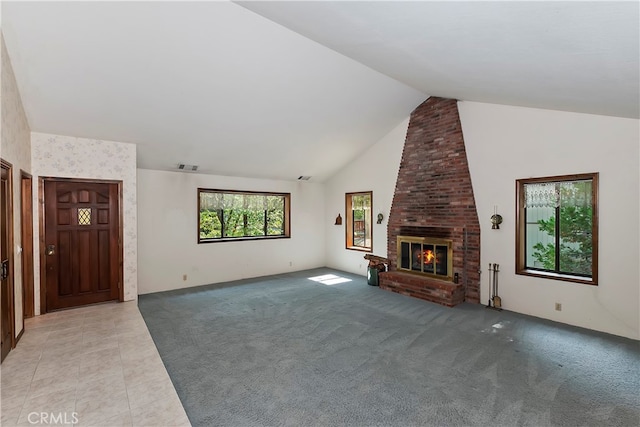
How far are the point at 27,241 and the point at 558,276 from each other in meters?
7.38

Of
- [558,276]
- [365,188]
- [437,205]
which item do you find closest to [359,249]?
[365,188]

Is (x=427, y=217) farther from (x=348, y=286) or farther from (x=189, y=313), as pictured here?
(x=189, y=313)

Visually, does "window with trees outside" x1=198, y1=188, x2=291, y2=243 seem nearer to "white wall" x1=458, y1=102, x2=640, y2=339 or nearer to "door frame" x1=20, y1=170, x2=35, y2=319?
"door frame" x1=20, y1=170, x2=35, y2=319

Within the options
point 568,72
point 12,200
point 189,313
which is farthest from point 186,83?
point 568,72

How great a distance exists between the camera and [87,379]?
2.78 meters

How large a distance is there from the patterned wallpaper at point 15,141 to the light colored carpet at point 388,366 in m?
1.52

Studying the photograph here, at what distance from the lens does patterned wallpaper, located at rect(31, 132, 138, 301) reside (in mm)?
4461

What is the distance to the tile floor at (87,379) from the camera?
7.51 feet

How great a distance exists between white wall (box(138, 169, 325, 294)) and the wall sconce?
4.48 meters

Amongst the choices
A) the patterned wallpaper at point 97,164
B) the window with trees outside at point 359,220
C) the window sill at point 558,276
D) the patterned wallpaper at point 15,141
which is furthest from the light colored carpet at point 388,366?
the window with trees outside at point 359,220

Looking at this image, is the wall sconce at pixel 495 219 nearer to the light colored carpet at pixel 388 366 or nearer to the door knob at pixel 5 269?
the light colored carpet at pixel 388 366

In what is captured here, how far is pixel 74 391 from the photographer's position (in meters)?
2.60

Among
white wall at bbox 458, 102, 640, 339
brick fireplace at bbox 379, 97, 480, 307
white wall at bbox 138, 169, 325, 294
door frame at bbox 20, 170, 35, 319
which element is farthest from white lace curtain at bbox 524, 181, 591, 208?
door frame at bbox 20, 170, 35, 319

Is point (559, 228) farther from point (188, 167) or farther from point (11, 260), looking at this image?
point (11, 260)
